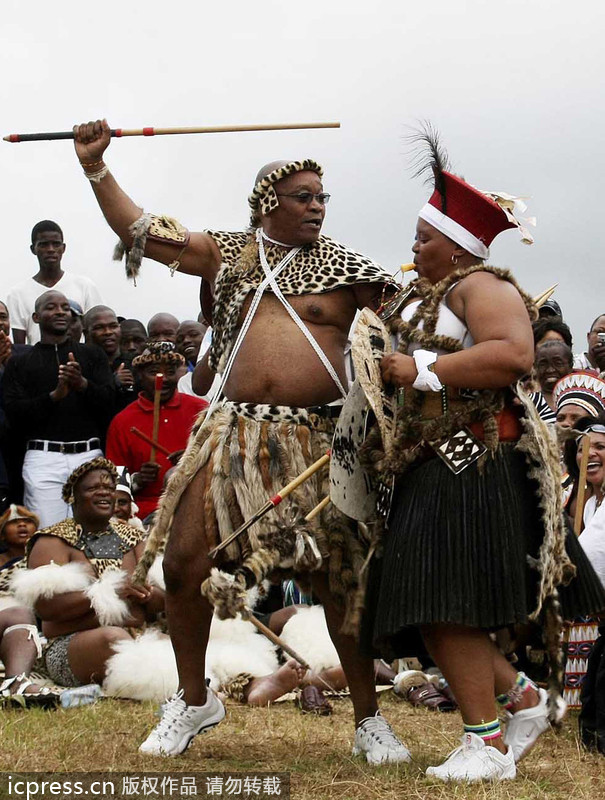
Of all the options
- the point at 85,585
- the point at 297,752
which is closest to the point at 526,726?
the point at 297,752

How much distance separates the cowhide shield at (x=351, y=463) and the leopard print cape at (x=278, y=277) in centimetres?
69

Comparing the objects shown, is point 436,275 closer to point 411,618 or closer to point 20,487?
point 411,618

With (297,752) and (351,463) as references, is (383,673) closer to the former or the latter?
(297,752)

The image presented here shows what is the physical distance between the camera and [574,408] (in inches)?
302

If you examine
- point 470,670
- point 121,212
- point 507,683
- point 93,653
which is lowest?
point 93,653

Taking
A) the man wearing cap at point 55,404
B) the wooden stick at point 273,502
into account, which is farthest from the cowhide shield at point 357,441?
the man wearing cap at point 55,404

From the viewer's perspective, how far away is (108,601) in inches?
287

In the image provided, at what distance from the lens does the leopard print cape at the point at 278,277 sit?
5332mm

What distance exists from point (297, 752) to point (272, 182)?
8.31 ft

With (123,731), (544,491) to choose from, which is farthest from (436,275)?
(123,731)

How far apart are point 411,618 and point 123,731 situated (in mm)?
2086

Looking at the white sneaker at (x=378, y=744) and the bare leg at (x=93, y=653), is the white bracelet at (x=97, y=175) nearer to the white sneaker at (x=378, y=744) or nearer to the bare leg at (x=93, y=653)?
the white sneaker at (x=378, y=744)

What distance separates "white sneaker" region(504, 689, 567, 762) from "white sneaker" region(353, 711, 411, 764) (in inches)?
18.9

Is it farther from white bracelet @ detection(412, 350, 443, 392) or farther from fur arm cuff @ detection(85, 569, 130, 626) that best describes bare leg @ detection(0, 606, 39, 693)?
white bracelet @ detection(412, 350, 443, 392)
